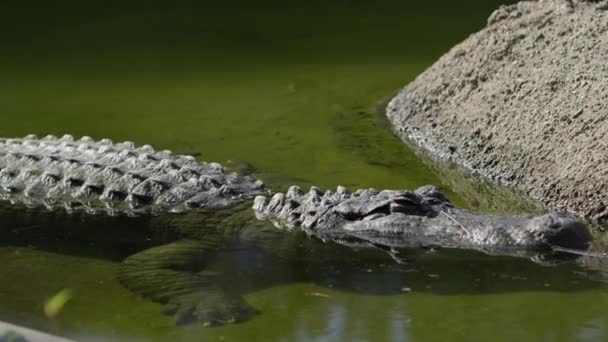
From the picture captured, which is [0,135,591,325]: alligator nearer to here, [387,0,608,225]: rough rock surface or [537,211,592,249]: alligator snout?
[537,211,592,249]: alligator snout

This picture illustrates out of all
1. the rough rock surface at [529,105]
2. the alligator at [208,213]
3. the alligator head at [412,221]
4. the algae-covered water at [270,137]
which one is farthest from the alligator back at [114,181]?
the rough rock surface at [529,105]

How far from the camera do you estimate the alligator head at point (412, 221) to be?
4.64m

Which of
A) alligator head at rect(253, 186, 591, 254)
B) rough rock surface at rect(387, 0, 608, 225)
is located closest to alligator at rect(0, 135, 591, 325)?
alligator head at rect(253, 186, 591, 254)

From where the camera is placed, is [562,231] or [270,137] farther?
[270,137]

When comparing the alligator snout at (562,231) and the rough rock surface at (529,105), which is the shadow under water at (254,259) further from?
the rough rock surface at (529,105)

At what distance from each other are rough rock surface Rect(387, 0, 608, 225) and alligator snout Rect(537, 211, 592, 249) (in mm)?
667

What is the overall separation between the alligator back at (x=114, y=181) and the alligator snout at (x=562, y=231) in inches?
60.9

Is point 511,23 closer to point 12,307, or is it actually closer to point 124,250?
point 124,250

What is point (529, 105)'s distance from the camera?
6.38m

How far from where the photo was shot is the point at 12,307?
14.5 ft

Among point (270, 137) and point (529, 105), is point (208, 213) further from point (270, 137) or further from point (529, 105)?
point (529, 105)

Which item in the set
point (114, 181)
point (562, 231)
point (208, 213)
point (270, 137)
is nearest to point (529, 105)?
point (270, 137)

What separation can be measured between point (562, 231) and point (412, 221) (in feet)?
2.40

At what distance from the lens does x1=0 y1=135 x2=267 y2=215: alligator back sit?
5.43m
